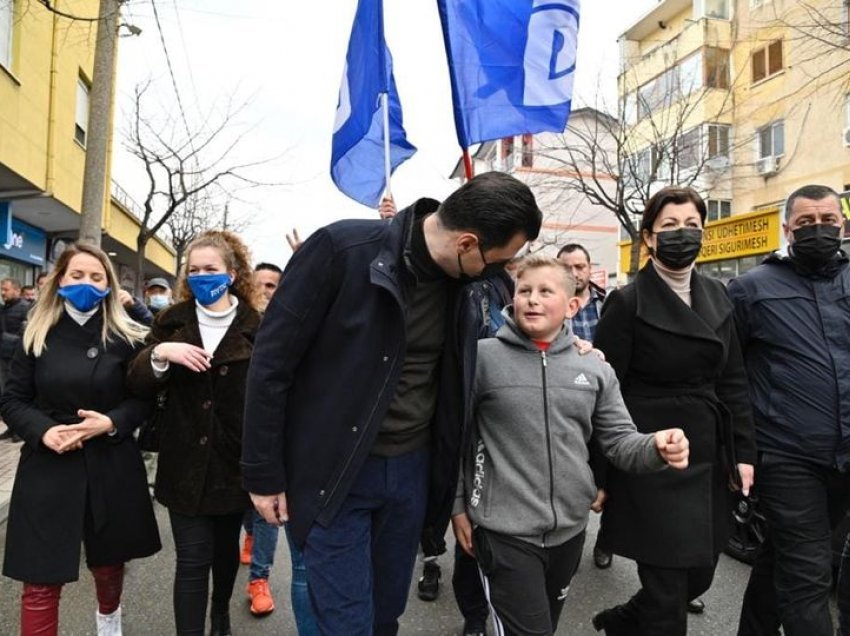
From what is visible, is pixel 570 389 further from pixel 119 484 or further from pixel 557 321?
pixel 119 484

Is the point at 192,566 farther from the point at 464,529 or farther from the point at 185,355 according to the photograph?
the point at 464,529

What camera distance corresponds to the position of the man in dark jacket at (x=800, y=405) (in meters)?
2.81

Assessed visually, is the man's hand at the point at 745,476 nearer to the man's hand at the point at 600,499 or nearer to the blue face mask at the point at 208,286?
the man's hand at the point at 600,499

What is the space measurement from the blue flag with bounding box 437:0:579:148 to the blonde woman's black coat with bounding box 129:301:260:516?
6.69 ft

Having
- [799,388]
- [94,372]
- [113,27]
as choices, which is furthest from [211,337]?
[113,27]

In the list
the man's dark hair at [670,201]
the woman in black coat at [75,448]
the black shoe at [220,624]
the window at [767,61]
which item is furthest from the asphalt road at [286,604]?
the window at [767,61]

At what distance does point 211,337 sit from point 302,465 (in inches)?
48.5

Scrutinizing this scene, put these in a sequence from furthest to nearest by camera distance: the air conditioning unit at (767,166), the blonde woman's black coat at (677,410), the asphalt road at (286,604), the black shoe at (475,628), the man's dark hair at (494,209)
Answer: the air conditioning unit at (767,166)
the asphalt road at (286,604)
the black shoe at (475,628)
the blonde woman's black coat at (677,410)
the man's dark hair at (494,209)

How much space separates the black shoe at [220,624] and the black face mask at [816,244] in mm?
3282

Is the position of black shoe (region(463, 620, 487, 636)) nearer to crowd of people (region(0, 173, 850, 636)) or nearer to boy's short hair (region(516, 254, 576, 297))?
crowd of people (region(0, 173, 850, 636))

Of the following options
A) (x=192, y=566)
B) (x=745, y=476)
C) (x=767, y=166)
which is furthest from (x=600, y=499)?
(x=767, y=166)

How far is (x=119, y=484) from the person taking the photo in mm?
3018

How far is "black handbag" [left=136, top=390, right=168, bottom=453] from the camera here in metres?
3.11

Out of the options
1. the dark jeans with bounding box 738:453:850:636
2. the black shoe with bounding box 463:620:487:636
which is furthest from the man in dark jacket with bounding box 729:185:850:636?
the black shoe with bounding box 463:620:487:636
